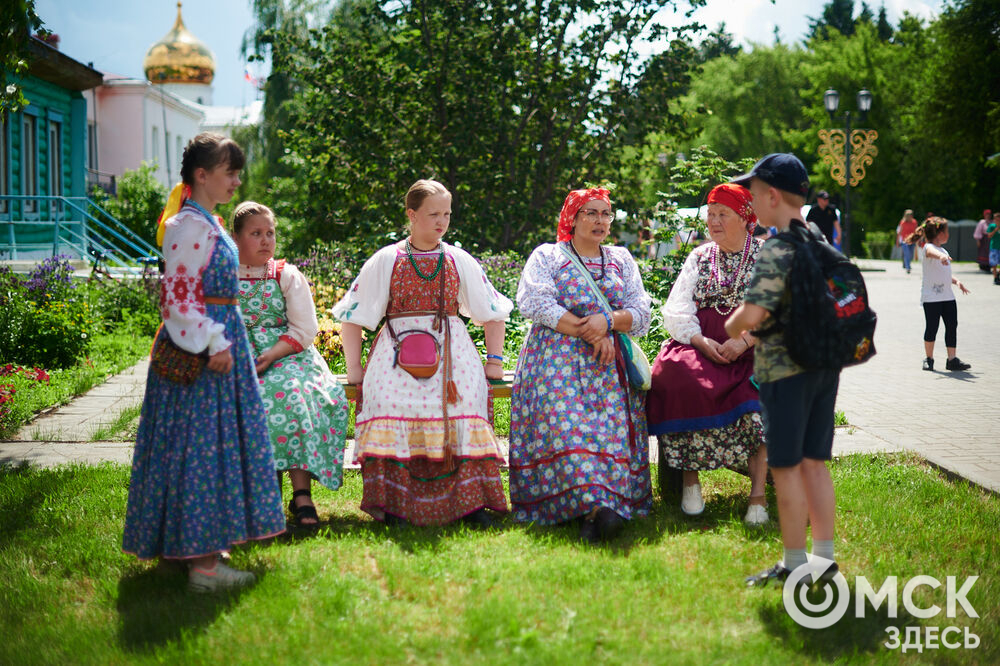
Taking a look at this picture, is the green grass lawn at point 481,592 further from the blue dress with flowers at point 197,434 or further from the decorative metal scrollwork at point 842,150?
the decorative metal scrollwork at point 842,150

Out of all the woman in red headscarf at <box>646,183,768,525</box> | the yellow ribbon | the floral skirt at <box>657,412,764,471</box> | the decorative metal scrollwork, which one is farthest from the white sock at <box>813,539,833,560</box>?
the decorative metal scrollwork

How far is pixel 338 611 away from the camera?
12.2 feet

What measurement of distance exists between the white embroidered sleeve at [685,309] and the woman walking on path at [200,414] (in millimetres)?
2420

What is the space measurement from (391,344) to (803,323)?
225cm

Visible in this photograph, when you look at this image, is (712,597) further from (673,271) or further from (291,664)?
(673,271)

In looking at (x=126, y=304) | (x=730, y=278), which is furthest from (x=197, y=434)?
(x=126, y=304)

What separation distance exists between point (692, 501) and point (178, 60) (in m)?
52.2

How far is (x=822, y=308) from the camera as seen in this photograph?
3.74 meters

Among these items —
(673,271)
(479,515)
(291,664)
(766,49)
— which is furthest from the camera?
(766,49)

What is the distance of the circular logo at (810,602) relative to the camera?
3.68m

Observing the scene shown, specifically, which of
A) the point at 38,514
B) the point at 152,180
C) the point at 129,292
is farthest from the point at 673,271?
the point at 152,180

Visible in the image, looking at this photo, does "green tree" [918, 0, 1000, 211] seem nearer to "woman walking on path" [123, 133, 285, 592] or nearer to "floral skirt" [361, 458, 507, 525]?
"floral skirt" [361, 458, 507, 525]

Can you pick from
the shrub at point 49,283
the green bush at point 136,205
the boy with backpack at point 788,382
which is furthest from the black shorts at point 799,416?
the green bush at point 136,205

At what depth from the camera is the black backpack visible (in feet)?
12.3
